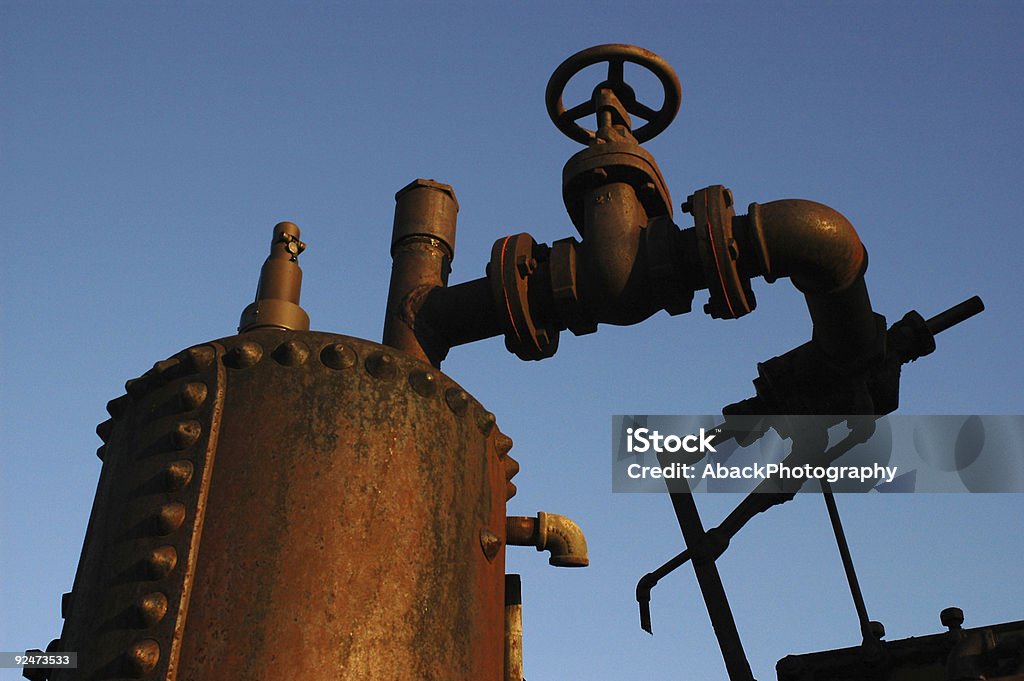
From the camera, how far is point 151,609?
2578 millimetres

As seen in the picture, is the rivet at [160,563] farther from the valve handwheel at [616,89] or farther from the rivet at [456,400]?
the valve handwheel at [616,89]

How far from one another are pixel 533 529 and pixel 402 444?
79 cm

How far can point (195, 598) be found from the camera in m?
2.62

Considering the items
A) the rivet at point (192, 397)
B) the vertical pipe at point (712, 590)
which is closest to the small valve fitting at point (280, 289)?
the rivet at point (192, 397)

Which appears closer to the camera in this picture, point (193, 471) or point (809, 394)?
point (193, 471)

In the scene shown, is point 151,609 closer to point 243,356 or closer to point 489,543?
point 243,356

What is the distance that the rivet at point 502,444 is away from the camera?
11.4ft

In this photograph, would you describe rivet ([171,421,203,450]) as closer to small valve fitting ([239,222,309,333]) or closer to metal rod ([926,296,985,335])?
small valve fitting ([239,222,309,333])

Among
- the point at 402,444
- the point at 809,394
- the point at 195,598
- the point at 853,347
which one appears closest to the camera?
the point at 195,598

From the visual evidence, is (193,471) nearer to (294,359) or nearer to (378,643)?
(294,359)

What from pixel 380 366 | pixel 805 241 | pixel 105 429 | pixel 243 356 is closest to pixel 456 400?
pixel 380 366

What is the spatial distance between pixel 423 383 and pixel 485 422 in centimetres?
31

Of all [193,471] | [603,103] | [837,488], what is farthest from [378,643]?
[837,488]

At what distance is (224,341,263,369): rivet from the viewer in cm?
306
